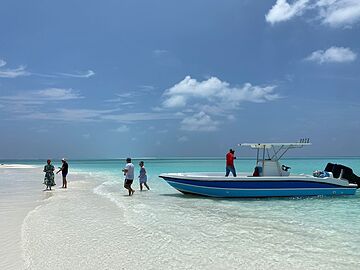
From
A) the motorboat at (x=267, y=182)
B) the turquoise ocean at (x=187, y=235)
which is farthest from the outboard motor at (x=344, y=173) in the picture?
the turquoise ocean at (x=187, y=235)

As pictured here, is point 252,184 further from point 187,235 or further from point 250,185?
point 187,235

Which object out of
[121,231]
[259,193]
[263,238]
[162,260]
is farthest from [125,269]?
[259,193]

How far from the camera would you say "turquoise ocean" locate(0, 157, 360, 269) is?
658cm

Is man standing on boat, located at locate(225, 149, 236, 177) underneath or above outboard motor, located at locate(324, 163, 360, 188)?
above

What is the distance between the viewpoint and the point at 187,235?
344 inches

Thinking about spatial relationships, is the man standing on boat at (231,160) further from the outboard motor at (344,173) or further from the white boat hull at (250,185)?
the outboard motor at (344,173)

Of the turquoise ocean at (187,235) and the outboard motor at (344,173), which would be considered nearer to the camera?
the turquoise ocean at (187,235)

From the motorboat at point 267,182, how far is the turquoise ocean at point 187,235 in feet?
4.07

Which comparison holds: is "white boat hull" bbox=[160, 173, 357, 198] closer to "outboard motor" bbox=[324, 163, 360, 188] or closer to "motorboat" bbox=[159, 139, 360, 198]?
"motorboat" bbox=[159, 139, 360, 198]

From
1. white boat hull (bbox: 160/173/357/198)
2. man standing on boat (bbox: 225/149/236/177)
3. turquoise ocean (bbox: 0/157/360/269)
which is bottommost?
turquoise ocean (bbox: 0/157/360/269)

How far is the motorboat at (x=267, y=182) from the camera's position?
15.8 metres

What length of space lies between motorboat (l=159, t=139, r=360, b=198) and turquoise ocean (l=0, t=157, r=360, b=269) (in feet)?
4.07

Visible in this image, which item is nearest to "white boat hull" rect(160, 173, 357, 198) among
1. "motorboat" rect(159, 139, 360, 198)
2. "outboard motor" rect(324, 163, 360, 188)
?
"motorboat" rect(159, 139, 360, 198)

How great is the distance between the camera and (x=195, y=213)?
12070mm
